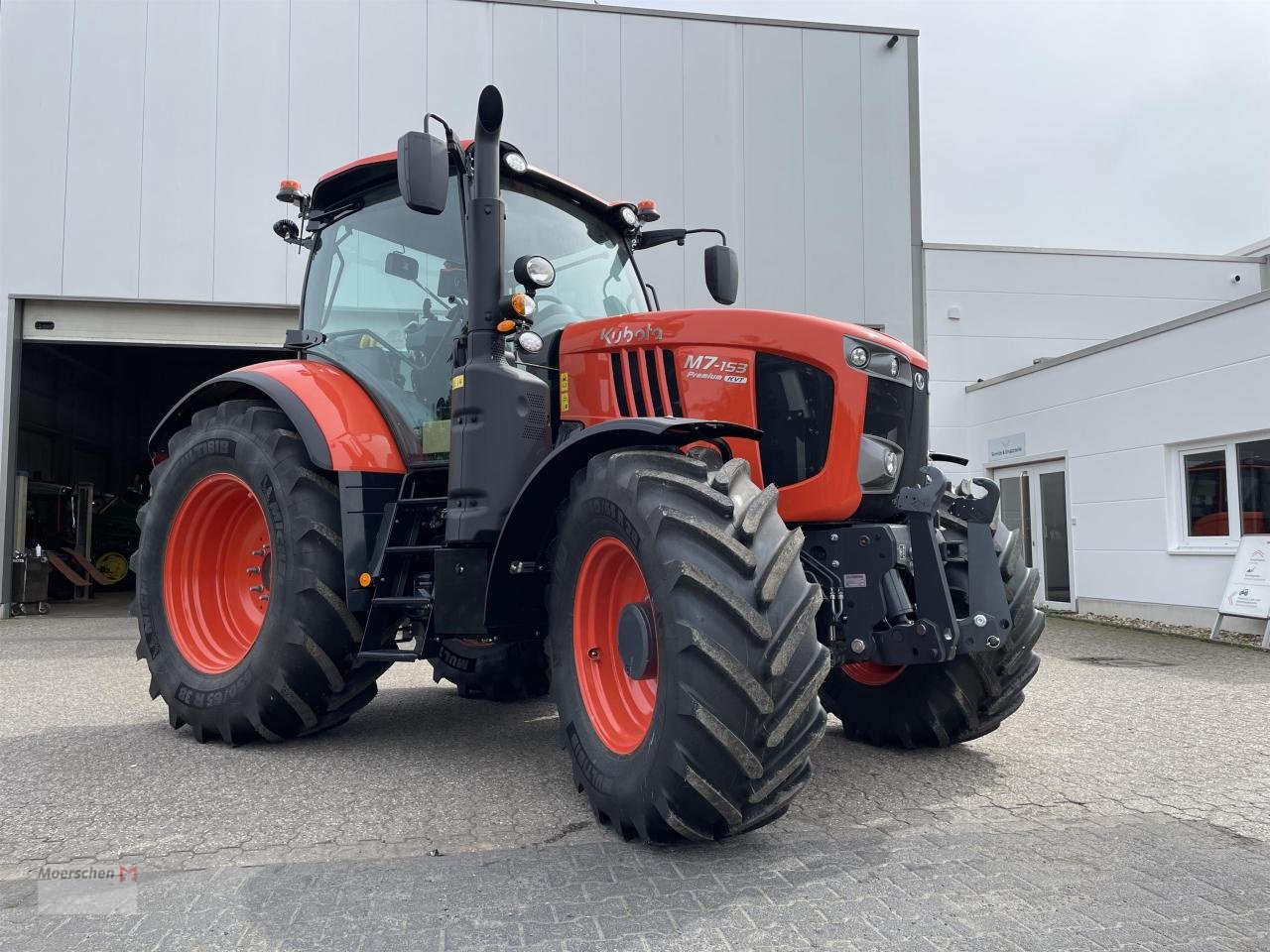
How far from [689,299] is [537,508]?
339 inches

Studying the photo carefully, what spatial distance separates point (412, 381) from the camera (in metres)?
4.62

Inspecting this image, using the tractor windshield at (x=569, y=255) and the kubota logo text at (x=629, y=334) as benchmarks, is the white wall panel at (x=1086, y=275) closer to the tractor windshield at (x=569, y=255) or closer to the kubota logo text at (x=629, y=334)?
the tractor windshield at (x=569, y=255)

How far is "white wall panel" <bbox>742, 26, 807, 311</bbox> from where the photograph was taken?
477 inches

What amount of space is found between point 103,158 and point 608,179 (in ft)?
19.8

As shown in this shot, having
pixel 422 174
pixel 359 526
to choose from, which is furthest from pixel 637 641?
pixel 422 174

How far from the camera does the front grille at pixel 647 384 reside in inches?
149

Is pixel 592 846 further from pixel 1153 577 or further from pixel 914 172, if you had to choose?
pixel 914 172

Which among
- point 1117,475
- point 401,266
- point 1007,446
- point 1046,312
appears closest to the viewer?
point 401,266

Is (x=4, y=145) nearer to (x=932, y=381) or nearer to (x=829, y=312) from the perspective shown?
(x=829, y=312)

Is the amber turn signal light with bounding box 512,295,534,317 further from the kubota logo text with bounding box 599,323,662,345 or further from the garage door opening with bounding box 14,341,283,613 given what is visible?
the garage door opening with bounding box 14,341,283,613

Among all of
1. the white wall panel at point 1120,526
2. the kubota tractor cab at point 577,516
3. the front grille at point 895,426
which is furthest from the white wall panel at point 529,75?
the front grille at point 895,426

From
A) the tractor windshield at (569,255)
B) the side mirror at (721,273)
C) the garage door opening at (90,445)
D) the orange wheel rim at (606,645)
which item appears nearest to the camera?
the orange wheel rim at (606,645)

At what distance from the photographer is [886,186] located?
40.7 ft

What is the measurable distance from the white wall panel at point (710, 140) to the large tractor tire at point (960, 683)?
27.1 feet
